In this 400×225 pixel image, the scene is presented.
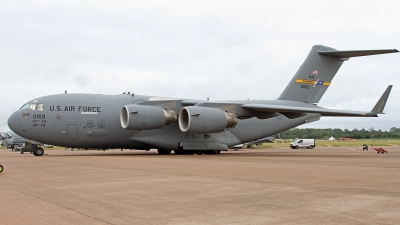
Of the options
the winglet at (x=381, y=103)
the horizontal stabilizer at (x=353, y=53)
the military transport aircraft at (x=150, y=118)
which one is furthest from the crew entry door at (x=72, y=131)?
the winglet at (x=381, y=103)

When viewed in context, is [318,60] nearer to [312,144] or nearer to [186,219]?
[186,219]

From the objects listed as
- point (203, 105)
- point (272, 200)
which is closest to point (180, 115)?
point (203, 105)

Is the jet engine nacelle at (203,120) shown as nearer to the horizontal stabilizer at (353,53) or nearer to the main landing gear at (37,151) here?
the horizontal stabilizer at (353,53)

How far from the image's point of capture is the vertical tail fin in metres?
25.7

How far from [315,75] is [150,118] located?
35.3 ft

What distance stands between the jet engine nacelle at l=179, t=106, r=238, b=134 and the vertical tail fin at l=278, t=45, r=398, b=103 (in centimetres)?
566

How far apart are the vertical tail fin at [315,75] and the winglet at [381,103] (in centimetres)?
413

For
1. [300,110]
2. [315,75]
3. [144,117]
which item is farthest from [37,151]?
[315,75]

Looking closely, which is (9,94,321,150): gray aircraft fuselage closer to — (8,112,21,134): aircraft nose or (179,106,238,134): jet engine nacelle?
(8,112,21,134): aircraft nose

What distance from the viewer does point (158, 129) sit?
23.3 metres

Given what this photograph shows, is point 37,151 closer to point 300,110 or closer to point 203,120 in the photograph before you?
point 203,120

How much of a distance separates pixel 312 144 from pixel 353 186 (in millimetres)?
43638

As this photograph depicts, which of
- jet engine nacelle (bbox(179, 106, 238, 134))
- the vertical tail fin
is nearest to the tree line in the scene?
the vertical tail fin

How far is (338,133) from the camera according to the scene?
378 feet
